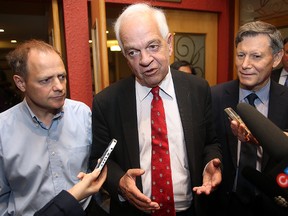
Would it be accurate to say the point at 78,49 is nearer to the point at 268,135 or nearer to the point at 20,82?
the point at 20,82

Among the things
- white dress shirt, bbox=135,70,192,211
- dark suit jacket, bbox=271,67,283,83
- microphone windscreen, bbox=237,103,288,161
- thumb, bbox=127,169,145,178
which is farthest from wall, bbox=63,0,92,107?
microphone windscreen, bbox=237,103,288,161

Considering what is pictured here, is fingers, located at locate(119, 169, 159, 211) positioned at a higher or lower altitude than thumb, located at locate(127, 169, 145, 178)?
lower

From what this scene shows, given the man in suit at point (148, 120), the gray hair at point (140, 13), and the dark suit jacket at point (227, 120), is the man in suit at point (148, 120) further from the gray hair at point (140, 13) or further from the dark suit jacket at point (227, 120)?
the dark suit jacket at point (227, 120)

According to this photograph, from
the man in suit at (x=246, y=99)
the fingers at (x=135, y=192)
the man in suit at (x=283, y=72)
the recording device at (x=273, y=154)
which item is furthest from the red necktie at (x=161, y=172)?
the man in suit at (x=283, y=72)

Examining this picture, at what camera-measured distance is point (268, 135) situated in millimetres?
466

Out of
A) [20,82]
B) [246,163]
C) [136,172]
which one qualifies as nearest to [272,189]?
[136,172]

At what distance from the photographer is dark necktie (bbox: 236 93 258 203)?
1.25 metres

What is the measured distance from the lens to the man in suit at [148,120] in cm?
107

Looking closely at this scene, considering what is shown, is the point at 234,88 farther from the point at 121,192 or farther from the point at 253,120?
the point at 253,120

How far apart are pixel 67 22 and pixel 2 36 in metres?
5.48

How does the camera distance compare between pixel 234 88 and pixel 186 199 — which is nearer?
pixel 186 199

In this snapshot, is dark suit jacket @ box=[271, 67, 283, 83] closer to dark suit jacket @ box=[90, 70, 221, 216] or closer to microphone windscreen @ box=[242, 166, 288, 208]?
dark suit jacket @ box=[90, 70, 221, 216]

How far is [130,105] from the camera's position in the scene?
1.12 meters

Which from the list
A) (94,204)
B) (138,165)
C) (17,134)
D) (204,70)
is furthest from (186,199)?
(204,70)
